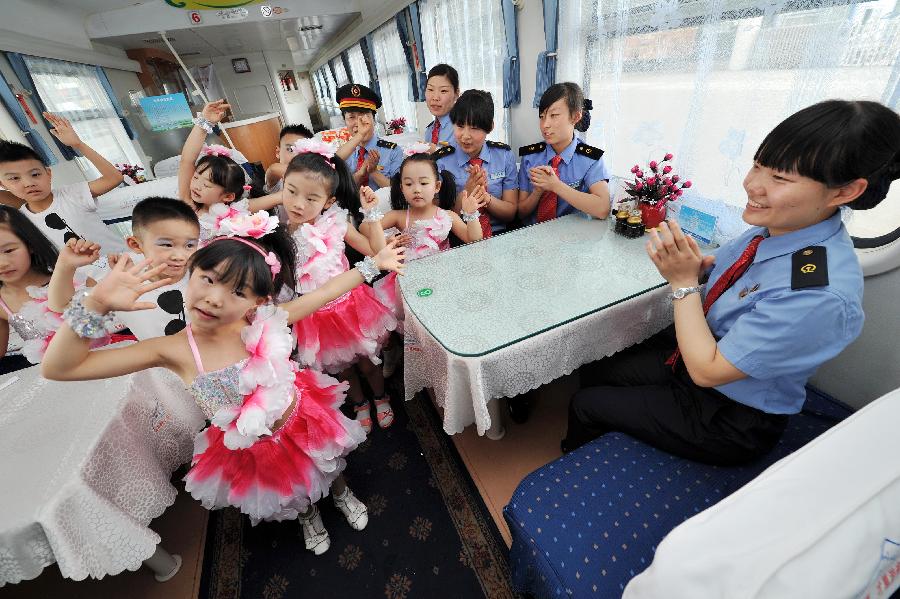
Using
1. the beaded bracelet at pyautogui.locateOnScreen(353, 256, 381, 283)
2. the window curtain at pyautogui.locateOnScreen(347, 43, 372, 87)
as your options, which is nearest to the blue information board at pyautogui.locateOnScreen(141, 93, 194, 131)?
the beaded bracelet at pyautogui.locateOnScreen(353, 256, 381, 283)

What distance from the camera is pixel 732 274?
117 centimetres

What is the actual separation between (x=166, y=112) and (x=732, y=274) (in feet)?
17.8

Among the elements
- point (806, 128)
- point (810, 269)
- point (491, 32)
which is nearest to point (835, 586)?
point (810, 269)

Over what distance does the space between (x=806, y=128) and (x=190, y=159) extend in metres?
2.73

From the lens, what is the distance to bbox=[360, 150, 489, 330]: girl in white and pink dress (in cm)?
184

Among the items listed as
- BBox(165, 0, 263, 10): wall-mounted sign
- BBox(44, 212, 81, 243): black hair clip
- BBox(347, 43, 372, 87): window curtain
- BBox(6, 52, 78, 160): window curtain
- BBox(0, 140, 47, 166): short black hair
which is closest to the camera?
BBox(0, 140, 47, 166): short black hair

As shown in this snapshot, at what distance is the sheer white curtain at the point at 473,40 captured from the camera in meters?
3.57

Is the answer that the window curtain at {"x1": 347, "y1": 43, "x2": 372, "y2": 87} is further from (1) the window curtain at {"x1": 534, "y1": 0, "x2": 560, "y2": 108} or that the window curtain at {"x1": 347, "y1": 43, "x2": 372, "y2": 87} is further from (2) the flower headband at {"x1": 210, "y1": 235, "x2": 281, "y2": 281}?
(2) the flower headband at {"x1": 210, "y1": 235, "x2": 281, "y2": 281}

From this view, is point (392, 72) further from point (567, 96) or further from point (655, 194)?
point (655, 194)

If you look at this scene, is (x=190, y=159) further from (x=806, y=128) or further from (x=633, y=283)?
(x=806, y=128)

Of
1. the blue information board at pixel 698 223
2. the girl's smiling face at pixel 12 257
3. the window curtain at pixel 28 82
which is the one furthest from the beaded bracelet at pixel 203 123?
the window curtain at pixel 28 82

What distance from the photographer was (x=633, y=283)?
54.9 inches

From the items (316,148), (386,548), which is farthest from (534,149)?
(386,548)

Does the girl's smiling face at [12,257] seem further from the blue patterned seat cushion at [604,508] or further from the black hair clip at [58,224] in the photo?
the blue patterned seat cushion at [604,508]
